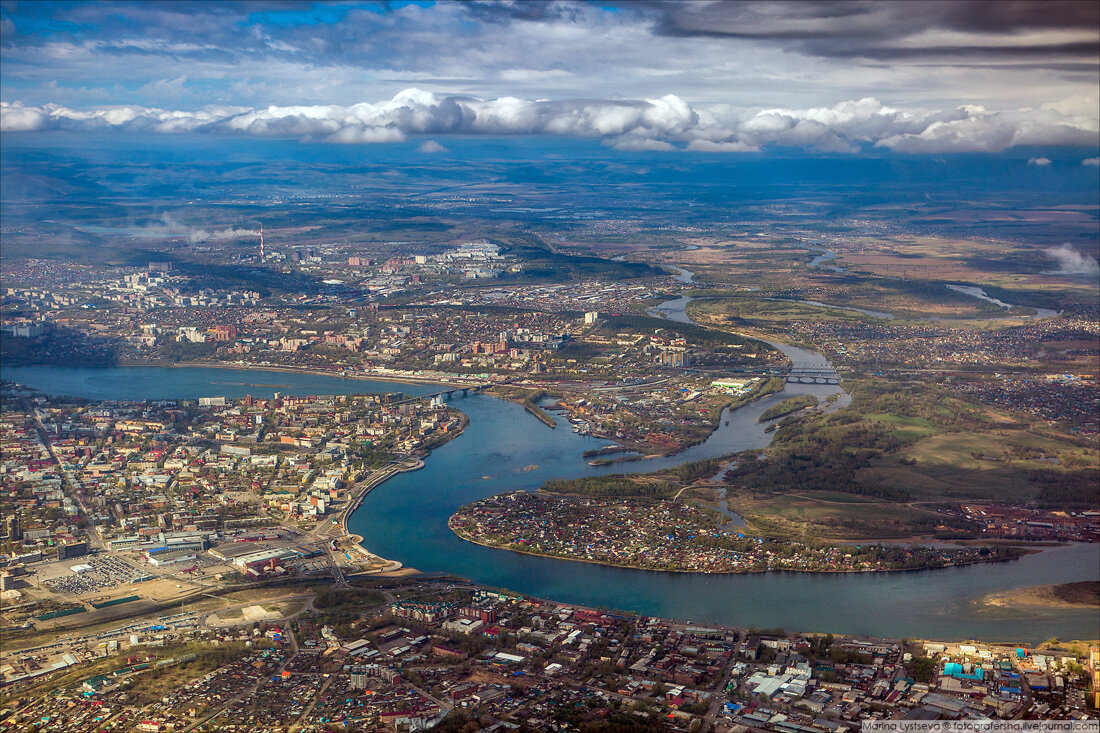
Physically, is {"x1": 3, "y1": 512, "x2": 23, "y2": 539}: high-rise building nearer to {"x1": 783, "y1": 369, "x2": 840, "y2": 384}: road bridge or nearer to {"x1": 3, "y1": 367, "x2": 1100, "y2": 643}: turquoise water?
{"x1": 3, "y1": 367, "x2": 1100, "y2": 643}: turquoise water

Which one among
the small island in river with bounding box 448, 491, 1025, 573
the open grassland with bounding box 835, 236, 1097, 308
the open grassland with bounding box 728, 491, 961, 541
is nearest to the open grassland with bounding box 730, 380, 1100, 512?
the open grassland with bounding box 728, 491, 961, 541

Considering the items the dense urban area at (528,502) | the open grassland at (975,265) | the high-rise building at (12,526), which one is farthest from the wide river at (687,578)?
the open grassland at (975,265)

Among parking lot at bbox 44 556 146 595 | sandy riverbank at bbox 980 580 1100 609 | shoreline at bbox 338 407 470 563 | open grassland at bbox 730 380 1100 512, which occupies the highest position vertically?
open grassland at bbox 730 380 1100 512

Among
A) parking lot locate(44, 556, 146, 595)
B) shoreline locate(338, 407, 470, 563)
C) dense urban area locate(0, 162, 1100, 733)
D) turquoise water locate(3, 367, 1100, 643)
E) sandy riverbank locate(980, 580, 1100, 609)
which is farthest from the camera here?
shoreline locate(338, 407, 470, 563)

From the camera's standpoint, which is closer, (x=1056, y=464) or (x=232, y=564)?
(x=232, y=564)

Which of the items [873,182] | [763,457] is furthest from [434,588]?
[873,182]

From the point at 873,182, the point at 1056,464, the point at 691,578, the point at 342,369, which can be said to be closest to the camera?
the point at 691,578

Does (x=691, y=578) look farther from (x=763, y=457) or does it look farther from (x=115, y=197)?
(x=115, y=197)
